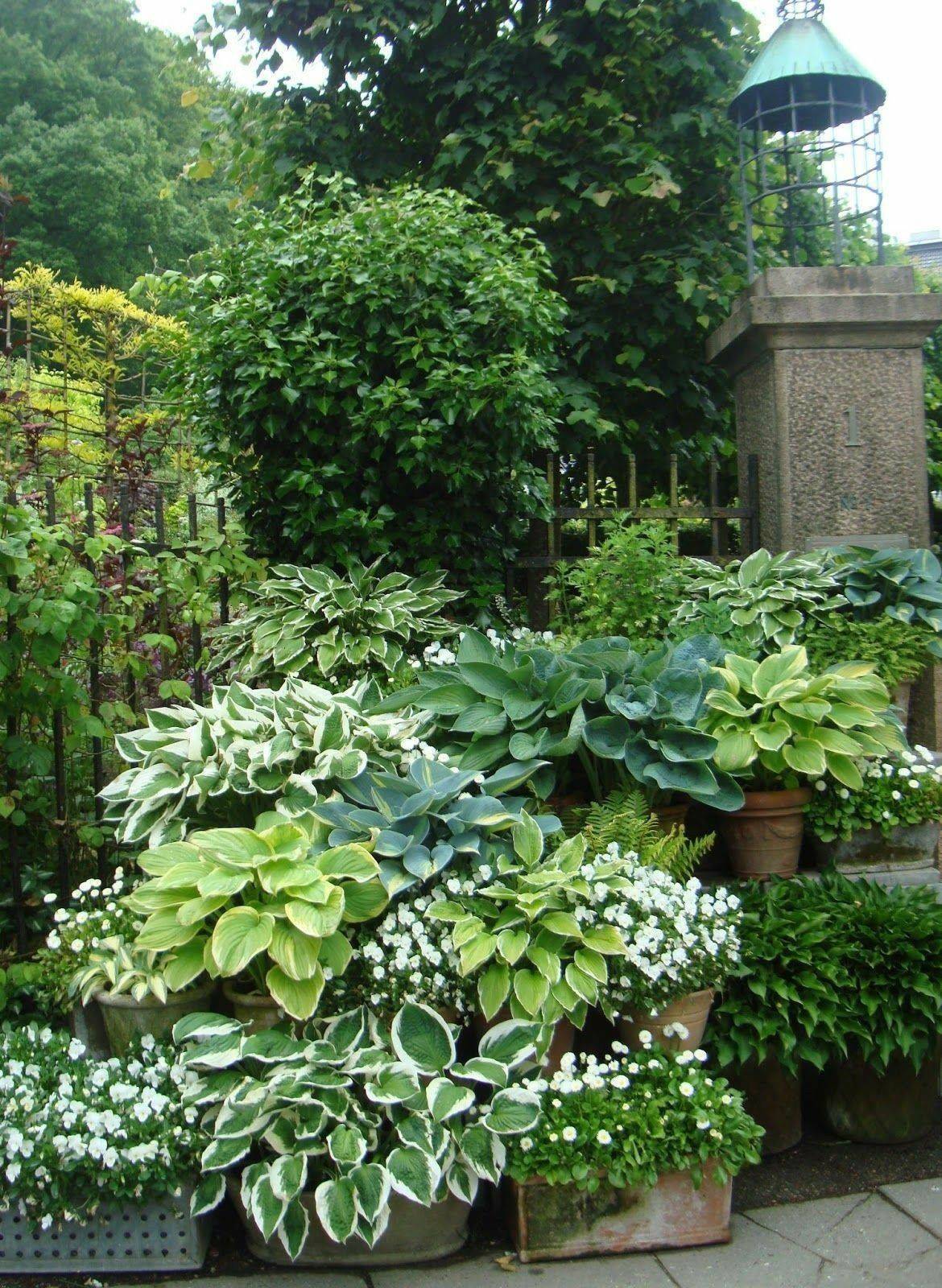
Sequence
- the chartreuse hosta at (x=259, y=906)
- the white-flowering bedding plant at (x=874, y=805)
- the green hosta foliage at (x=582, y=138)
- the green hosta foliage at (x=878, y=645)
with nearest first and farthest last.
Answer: the chartreuse hosta at (x=259, y=906) → the white-flowering bedding plant at (x=874, y=805) → the green hosta foliage at (x=878, y=645) → the green hosta foliage at (x=582, y=138)

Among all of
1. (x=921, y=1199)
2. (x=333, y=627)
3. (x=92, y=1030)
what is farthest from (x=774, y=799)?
(x=92, y=1030)

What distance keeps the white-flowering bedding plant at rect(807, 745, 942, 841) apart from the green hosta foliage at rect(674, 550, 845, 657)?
614 mm

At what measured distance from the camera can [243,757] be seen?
3.00m


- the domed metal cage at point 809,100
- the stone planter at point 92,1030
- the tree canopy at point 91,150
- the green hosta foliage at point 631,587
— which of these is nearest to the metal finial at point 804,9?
the domed metal cage at point 809,100

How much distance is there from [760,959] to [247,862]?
4.56ft

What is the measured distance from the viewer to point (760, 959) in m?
2.92

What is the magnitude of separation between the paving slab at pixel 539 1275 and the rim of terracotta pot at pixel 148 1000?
785 millimetres

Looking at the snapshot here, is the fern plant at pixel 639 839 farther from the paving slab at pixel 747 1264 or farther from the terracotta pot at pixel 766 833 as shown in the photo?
the paving slab at pixel 747 1264

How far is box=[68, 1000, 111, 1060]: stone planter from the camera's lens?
2.89 metres

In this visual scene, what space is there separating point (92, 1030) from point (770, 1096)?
6.11 feet

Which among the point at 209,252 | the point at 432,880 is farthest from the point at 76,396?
the point at 432,880

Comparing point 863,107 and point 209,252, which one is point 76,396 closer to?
point 209,252

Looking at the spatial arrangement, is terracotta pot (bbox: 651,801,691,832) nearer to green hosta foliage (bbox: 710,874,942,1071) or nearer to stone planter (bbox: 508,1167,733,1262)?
green hosta foliage (bbox: 710,874,942,1071)

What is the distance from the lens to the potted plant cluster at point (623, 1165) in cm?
248
